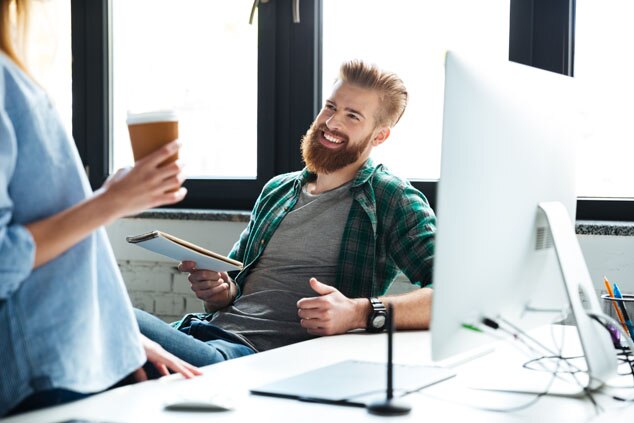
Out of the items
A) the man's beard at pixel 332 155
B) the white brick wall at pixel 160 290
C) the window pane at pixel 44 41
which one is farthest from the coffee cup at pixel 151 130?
the white brick wall at pixel 160 290

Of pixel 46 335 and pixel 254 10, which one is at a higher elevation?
pixel 254 10

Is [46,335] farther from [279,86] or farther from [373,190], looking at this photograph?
[279,86]

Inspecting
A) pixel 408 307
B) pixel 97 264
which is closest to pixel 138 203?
pixel 97 264

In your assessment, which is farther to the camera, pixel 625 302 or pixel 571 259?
pixel 625 302

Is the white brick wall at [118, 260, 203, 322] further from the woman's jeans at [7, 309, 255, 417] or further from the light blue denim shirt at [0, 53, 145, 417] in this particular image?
the light blue denim shirt at [0, 53, 145, 417]

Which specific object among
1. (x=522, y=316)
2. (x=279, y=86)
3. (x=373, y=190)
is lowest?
(x=522, y=316)

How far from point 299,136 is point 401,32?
0.54m

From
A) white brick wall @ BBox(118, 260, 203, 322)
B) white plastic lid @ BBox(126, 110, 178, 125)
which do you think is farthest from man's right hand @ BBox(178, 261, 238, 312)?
white plastic lid @ BBox(126, 110, 178, 125)

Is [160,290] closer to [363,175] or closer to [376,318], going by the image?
[363,175]

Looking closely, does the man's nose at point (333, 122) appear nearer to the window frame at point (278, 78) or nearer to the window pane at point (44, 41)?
the window frame at point (278, 78)

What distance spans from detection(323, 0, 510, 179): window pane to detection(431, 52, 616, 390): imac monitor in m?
1.29

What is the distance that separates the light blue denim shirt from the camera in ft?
3.18

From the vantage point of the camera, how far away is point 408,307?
5.89 feet

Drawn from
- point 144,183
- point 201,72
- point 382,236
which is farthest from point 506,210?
point 201,72
